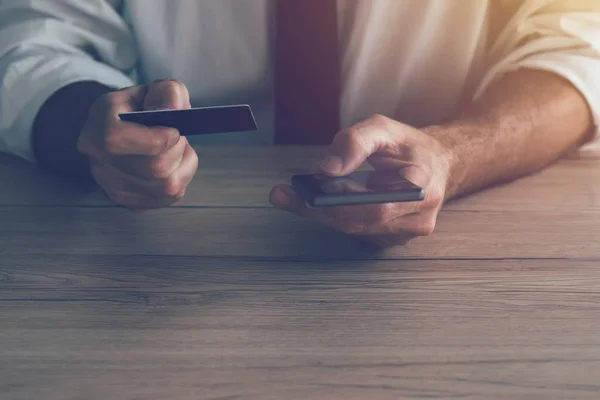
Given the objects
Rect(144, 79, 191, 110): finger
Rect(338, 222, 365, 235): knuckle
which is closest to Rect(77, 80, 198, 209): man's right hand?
Rect(144, 79, 191, 110): finger

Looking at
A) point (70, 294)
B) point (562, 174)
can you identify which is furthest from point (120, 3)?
point (562, 174)

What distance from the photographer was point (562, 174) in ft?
2.91

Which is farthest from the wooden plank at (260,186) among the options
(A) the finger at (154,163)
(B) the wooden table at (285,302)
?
(A) the finger at (154,163)

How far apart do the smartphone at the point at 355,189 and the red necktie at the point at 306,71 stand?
1.24 feet

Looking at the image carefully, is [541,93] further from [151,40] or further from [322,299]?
[151,40]

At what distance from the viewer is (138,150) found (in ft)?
2.02

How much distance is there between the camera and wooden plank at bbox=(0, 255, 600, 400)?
424mm

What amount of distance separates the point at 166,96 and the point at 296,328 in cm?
30

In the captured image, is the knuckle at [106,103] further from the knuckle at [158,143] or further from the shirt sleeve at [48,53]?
the shirt sleeve at [48,53]

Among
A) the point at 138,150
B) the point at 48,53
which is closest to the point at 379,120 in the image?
the point at 138,150

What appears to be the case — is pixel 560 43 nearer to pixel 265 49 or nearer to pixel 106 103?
pixel 265 49

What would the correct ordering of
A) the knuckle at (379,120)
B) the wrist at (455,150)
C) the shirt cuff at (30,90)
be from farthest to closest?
the shirt cuff at (30,90) < the wrist at (455,150) < the knuckle at (379,120)

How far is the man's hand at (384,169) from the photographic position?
587 mm

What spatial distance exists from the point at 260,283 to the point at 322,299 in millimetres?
68
